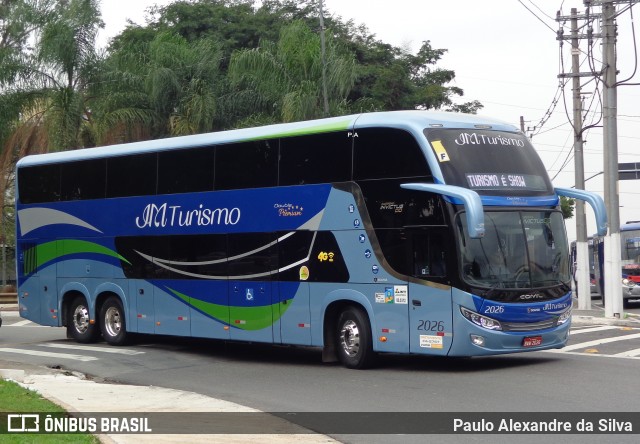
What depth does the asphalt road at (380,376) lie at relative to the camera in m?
12.9

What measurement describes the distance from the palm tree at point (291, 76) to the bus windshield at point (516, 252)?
19822mm

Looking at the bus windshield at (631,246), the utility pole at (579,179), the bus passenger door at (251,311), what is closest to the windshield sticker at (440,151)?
the bus passenger door at (251,311)

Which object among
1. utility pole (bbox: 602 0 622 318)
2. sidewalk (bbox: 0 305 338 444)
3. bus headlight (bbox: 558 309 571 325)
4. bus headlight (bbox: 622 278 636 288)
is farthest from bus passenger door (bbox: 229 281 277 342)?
bus headlight (bbox: 622 278 636 288)

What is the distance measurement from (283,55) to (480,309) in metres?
23.7

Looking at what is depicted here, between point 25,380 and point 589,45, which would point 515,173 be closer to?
point 25,380

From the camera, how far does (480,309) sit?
1543cm

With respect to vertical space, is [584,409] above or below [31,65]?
below

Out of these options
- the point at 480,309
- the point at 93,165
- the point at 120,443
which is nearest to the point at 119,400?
the point at 120,443

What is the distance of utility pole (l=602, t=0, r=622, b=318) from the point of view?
1099 inches

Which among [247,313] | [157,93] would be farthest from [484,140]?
[157,93]

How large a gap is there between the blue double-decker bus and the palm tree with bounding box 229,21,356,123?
1527cm

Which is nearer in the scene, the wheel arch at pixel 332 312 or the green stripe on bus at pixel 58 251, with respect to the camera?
the wheel arch at pixel 332 312

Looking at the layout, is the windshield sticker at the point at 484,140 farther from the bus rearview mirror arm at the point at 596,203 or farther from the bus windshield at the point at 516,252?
the bus rearview mirror arm at the point at 596,203

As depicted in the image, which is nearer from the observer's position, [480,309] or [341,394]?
[341,394]
